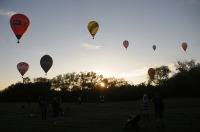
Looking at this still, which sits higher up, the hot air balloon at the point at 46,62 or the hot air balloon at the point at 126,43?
the hot air balloon at the point at 126,43

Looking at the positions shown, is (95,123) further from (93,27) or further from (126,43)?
(126,43)

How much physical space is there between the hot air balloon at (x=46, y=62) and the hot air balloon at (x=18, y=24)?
29.8ft

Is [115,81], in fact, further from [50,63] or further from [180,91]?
[50,63]

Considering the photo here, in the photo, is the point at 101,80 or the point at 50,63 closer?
the point at 50,63

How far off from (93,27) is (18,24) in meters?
12.0

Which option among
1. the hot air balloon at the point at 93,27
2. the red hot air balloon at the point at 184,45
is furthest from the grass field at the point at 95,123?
the red hot air balloon at the point at 184,45

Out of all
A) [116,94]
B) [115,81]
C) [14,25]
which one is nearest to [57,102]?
[14,25]

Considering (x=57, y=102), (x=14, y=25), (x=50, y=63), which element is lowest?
(x=57, y=102)

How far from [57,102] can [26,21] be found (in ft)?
57.1

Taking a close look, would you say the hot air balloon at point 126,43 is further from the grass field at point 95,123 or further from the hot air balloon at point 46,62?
the grass field at point 95,123

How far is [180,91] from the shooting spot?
250 feet

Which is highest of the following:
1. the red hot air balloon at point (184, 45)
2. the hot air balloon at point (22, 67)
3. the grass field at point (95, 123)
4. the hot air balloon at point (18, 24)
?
the red hot air balloon at point (184, 45)

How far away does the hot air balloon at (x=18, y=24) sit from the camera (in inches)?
1315

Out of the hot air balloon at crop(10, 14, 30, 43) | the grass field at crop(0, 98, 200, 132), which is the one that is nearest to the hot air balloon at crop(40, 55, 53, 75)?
the hot air balloon at crop(10, 14, 30, 43)
